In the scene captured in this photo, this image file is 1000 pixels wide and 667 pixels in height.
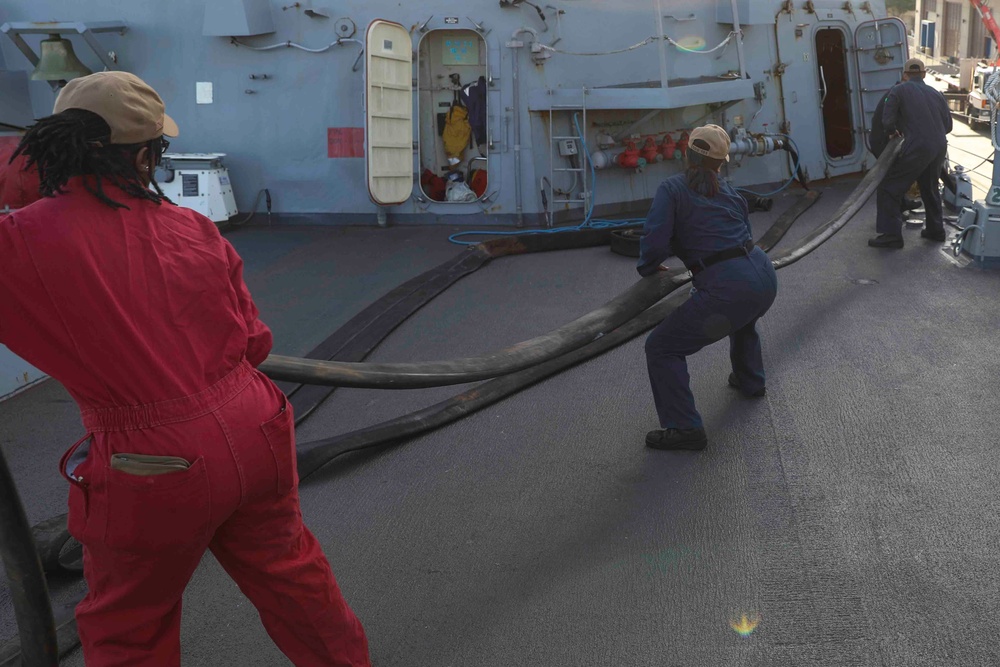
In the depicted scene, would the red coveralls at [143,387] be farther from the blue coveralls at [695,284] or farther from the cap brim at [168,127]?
the blue coveralls at [695,284]

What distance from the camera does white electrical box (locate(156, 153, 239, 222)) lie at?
32.4 ft

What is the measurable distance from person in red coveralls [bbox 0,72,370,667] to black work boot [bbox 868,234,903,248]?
7.78m

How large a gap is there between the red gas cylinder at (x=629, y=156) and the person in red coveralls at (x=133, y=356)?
331 inches

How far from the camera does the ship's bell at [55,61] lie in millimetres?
9727

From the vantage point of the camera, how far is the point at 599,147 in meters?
10.3

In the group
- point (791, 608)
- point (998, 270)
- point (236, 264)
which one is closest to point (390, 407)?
point (791, 608)

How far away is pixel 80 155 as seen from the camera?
203 cm

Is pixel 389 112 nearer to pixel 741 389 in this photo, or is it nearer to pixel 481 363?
pixel 741 389

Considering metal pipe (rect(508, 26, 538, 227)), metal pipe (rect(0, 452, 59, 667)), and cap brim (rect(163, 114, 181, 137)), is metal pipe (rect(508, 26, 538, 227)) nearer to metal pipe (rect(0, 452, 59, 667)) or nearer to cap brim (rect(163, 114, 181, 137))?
cap brim (rect(163, 114, 181, 137))

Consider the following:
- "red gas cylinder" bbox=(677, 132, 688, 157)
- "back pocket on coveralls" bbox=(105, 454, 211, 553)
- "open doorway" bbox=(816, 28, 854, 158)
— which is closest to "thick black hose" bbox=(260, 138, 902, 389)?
"back pocket on coveralls" bbox=(105, 454, 211, 553)

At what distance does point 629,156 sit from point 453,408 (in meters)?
5.90

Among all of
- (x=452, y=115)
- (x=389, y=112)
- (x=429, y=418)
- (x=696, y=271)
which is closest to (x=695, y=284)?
(x=696, y=271)

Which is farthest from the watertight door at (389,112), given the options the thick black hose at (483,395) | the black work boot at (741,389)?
the black work boot at (741,389)

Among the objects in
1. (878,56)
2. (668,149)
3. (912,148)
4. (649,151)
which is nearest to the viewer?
(912,148)
